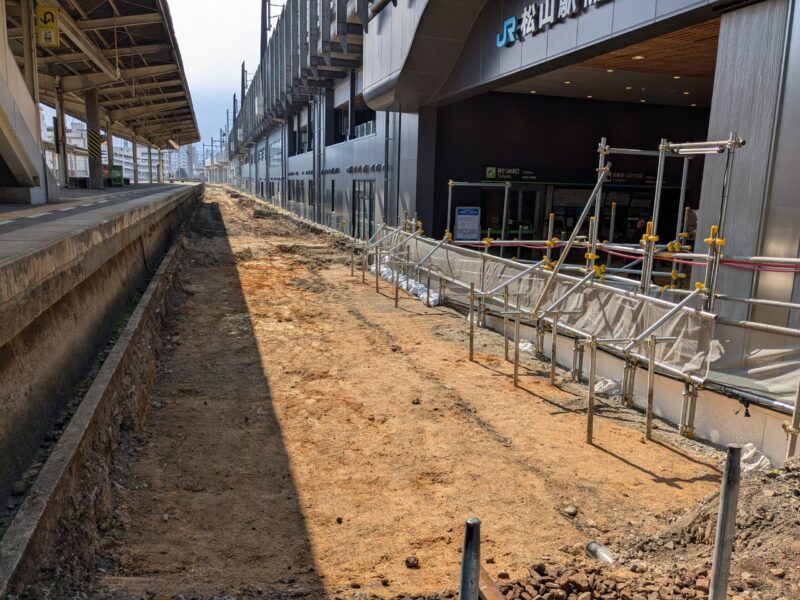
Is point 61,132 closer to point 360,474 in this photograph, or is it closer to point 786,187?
point 360,474

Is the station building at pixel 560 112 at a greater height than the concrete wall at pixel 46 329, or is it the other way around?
the station building at pixel 560 112

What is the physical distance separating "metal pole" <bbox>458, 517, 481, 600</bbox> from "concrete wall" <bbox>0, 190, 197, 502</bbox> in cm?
380

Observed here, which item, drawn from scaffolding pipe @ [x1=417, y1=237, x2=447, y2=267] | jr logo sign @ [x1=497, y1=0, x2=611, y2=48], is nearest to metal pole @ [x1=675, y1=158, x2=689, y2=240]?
jr logo sign @ [x1=497, y1=0, x2=611, y2=48]

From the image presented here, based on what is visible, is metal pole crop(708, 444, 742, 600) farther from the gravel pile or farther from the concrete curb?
the concrete curb

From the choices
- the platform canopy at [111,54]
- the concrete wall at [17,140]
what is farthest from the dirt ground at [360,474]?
the platform canopy at [111,54]

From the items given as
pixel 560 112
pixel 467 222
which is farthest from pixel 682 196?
pixel 560 112

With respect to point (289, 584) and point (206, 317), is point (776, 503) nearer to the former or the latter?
point (289, 584)

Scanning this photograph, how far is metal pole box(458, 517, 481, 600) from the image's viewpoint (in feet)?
7.22

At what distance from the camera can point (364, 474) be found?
639 centimetres

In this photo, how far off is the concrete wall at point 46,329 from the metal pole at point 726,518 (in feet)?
15.0

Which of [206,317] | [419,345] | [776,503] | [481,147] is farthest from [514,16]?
[776,503]

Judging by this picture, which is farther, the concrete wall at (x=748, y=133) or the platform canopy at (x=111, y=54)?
the platform canopy at (x=111, y=54)

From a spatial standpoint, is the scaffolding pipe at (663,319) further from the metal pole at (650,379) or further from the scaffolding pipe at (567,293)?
the scaffolding pipe at (567,293)

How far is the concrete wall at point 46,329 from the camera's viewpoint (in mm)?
4988
